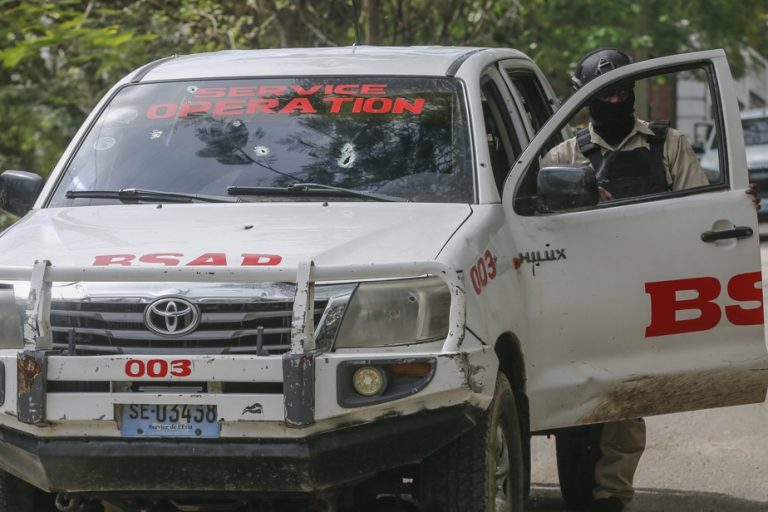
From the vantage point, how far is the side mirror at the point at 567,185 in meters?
5.32

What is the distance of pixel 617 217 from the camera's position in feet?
18.6

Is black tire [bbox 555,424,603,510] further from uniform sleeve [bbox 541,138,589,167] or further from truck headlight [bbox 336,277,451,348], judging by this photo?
truck headlight [bbox 336,277,451,348]

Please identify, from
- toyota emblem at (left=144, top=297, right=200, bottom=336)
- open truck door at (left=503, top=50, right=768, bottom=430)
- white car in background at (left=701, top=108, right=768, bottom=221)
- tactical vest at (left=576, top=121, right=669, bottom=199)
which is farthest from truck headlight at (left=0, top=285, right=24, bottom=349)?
white car in background at (left=701, top=108, right=768, bottom=221)

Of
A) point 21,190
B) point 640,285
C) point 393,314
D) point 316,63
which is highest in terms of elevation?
point 316,63

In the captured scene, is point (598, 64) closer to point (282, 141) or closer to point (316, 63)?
point (316, 63)

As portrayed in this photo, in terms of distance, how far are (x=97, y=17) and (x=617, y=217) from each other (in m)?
12.5

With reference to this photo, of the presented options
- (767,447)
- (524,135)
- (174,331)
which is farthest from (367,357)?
(767,447)

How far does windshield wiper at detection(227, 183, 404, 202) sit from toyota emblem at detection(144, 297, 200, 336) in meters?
1.04

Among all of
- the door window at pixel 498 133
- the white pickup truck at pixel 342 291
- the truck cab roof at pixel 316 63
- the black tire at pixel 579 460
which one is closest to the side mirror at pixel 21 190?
the white pickup truck at pixel 342 291

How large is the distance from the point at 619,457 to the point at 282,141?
2.05 meters

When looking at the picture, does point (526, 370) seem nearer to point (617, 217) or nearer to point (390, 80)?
point (617, 217)

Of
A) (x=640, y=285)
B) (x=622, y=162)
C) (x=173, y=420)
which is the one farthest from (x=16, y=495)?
(x=622, y=162)

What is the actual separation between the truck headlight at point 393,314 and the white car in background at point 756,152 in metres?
16.6

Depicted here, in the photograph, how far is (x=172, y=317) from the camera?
4.45 metres
